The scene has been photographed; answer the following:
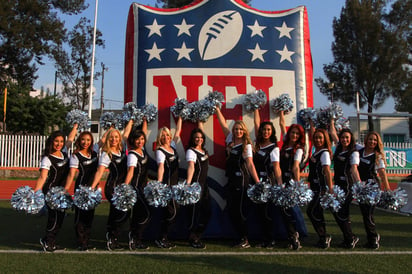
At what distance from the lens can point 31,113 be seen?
18391 millimetres

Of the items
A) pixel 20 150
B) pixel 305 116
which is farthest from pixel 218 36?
pixel 20 150

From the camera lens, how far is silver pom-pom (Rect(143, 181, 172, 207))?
13.5 feet

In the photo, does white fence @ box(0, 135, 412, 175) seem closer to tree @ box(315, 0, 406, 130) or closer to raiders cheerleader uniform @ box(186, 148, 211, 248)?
raiders cheerleader uniform @ box(186, 148, 211, 248)

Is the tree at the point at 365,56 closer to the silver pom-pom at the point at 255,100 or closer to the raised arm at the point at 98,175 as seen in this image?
the silver pom-pom at the point at 255,100

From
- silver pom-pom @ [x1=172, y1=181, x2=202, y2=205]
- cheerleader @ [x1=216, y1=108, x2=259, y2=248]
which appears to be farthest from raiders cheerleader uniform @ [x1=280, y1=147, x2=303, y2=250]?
silver pom-pom @ [x1=172, y1=181, x2=202, y2=205]

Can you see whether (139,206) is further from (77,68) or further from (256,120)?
(77,68)

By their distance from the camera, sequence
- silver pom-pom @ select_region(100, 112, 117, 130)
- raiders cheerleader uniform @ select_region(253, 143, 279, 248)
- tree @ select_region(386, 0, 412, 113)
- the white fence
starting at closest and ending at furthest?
raiders cheerleader uniform @ select_region(253, 143, 279, 248), silver pom-pom @ select_region(100, 112, 117, 130), the white fence, tree @ select_region(386, 0, 412, 113)

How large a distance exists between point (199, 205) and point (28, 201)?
6.48 feet

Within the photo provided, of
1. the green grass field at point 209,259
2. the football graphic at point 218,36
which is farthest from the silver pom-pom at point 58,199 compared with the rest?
the football graphic at point 218,36

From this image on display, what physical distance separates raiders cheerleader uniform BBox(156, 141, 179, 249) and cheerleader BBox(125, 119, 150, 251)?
0.70ft

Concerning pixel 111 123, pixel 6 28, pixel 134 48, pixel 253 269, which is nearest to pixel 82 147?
pixel 111 123

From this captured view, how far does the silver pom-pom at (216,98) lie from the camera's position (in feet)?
15.9

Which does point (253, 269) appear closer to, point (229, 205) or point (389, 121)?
point (229, 205)

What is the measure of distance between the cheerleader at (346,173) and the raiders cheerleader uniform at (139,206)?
235cm
